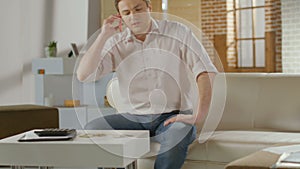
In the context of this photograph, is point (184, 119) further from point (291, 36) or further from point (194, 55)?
point (291, 36)

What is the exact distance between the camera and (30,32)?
5578 millimetres

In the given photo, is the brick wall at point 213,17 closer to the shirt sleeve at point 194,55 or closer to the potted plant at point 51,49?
the potted plant at point 51,49

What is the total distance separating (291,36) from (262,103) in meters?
3.16

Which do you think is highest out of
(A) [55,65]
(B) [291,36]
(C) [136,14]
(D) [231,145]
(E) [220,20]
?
(E) [220,20]

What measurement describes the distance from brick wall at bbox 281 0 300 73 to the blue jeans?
12.5 feet

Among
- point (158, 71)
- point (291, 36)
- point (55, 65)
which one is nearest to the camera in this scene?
point (158, 71)

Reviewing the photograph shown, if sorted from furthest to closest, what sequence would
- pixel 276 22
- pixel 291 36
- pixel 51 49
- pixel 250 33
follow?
pixel 250 33 < pixel 276 22 < pixel 291 36 < pixel 51 49

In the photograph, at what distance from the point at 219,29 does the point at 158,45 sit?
5.31m

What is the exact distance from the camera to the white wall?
5281 millimetres

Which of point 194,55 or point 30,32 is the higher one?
point 30,32

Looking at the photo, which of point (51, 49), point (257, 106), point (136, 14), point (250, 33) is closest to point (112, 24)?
point (136, 14)

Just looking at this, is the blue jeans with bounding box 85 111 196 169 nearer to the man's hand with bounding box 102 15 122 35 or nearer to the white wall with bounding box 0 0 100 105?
the man's hand with bounding box 102 15 122 35

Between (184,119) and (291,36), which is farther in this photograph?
(291,36)

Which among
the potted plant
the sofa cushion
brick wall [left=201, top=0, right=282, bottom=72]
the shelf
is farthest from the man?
brick wall [left=201, top=0, right=282, bottom=72]
